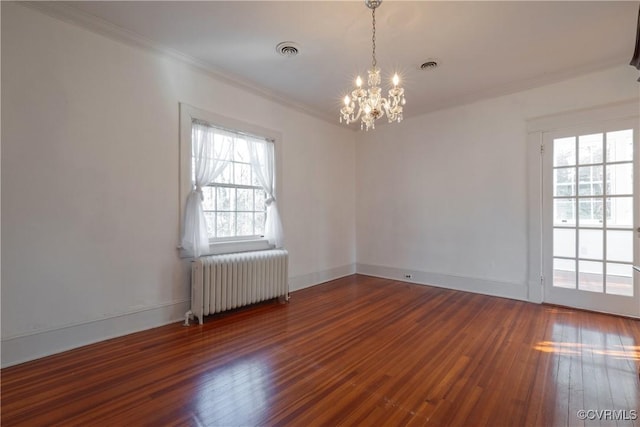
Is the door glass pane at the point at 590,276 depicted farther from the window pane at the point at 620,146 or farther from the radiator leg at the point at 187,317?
the radiator leg at the point at 187,317

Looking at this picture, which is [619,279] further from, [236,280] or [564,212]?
[236,280]

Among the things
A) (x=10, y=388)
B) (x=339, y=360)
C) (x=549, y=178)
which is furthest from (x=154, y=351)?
(x=549, y=178)

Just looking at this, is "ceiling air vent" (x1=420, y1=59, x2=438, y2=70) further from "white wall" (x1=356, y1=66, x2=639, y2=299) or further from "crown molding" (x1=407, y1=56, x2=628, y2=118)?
"white wall" (x1=356, y1=66, x2=639, y2=299)

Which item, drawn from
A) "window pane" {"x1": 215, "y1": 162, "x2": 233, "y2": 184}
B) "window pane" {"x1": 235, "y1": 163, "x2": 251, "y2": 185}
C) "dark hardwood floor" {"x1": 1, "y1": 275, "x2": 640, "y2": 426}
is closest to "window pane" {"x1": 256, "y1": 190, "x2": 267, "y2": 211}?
"window pane" {"x1": 235, "y1": 163, "x2": 251, "y2": 185}

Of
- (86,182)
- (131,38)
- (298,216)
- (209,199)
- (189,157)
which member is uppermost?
(131,38)

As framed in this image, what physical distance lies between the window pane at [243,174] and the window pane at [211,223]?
580 mm

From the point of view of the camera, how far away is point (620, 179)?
3.45 meters

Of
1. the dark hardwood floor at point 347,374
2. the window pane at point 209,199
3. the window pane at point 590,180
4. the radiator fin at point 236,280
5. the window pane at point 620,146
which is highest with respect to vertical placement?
the window pane at point 620,146

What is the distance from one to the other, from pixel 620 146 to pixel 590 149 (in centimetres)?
26

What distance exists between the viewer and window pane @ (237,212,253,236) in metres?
4.00

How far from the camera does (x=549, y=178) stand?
12.8ft

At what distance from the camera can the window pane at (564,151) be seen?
3758 millimetres

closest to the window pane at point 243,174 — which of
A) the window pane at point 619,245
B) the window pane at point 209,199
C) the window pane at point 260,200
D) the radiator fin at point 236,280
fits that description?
the window pane at point 260,200

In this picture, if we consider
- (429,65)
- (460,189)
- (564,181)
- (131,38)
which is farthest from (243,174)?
(564,181)
